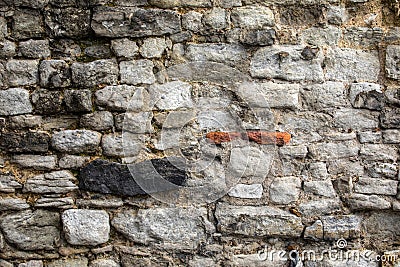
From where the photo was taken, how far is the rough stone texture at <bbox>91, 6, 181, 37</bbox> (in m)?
2.93

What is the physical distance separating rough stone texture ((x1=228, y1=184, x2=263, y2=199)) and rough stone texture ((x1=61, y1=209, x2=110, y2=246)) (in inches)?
30.8

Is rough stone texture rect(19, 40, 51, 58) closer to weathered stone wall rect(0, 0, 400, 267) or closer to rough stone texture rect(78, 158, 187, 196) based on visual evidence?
weathered stone wall rect(0, 0, 400, 267)

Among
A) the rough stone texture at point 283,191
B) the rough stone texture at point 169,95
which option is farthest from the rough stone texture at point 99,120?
the rough stone texture at point 283,191

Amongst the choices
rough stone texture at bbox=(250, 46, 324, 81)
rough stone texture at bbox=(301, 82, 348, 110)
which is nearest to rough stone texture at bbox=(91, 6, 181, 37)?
rough stone texture at bbox=(250, 46, 324, 81)

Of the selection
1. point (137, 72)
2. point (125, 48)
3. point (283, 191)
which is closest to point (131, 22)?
point (125, 48)

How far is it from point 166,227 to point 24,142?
3.20 feet

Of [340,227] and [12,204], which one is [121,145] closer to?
[12,204]

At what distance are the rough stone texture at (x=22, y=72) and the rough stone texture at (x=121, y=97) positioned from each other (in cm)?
40

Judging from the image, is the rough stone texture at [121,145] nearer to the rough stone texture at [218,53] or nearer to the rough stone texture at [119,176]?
the rough stone texture at [119,176]

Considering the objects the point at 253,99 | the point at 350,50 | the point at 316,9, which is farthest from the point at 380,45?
the point at 253,99

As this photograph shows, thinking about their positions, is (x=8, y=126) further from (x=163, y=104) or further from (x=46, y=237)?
(x=163, y=104)

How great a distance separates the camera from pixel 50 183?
2928 millimetres

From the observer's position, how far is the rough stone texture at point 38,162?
293 cm

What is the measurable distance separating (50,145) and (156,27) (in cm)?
94
